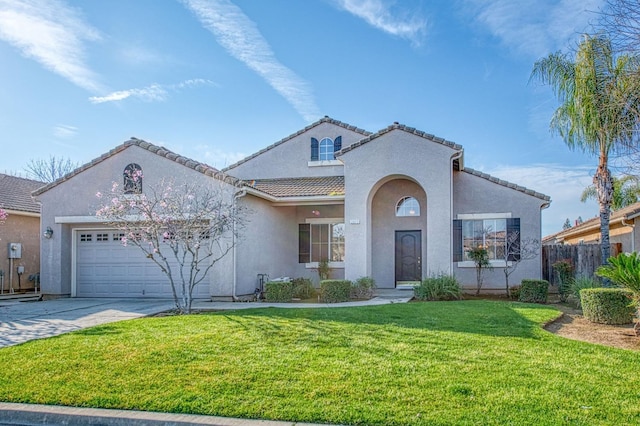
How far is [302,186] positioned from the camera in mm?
19688

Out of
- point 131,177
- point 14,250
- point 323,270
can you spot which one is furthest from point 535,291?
point 14,250

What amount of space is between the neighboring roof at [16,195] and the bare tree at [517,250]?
19.9 metres

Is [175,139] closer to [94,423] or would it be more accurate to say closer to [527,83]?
[527,83]

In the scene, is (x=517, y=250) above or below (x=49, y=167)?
below

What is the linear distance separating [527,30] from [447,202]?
18.8 feet

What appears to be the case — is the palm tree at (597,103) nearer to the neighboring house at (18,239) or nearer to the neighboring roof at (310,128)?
the neighboring roof at (310,128)

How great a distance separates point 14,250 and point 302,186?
40.8ft

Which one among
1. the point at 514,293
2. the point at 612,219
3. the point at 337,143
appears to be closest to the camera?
the point at 514,293

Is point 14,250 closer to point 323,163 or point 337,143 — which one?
point 323,163

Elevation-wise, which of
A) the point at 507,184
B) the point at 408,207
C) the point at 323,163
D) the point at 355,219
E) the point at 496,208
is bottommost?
the point at 355,219

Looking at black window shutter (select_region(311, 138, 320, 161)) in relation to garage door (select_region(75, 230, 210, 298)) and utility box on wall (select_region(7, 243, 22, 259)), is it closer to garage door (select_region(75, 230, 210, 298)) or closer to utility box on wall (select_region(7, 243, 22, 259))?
garage door (select_region(75, 230, 210, 298))

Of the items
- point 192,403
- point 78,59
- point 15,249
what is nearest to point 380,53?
point 78,59

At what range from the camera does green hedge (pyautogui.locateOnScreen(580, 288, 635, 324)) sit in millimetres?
10633

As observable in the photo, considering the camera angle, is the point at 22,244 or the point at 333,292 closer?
the point at 333,292
